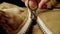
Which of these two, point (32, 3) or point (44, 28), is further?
point (32, 3)

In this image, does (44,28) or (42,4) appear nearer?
(44,28)

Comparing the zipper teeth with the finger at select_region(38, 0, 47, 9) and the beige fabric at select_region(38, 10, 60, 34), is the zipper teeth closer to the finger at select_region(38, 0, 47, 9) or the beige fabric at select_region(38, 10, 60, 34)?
the beige fabric at select_region(38, 10, 60, 34)

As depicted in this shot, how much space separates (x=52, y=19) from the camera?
0.71m

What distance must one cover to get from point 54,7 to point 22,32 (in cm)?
38

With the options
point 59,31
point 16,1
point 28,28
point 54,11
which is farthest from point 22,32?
point 16,1

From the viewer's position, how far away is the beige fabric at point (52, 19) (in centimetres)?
62

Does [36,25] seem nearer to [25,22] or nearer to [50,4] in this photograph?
[25,22]

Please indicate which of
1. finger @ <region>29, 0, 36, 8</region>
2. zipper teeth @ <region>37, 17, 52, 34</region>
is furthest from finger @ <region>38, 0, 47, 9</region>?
zipper teeth @ <region>37, 17, 52, 34</region>

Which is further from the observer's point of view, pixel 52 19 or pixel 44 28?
pixel 52 19

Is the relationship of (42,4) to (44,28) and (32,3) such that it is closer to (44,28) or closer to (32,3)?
(32,3)

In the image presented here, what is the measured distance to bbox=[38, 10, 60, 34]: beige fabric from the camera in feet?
2.04

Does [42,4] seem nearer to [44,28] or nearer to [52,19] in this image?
[52,19]

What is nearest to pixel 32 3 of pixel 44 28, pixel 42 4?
pixel 42 4

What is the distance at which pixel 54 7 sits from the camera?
866 mm
